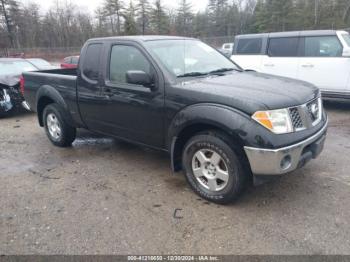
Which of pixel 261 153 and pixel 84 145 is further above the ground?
pixel 261 153

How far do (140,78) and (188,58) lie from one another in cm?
84

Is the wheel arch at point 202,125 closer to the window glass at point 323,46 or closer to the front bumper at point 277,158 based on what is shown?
the front bumper at point 277,158

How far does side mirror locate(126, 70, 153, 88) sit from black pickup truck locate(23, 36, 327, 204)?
11mm

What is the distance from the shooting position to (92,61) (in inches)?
179

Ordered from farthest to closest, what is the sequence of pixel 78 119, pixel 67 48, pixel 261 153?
pixel 67 48 < pixel 78 119 < pixel 261 153

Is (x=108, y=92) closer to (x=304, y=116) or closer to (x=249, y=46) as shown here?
(x=304, y=116)

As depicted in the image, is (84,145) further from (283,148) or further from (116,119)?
(283,148)

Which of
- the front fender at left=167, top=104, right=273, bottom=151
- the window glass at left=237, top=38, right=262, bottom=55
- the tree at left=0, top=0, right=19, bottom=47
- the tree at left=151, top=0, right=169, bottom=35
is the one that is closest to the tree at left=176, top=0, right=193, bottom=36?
the tree at left=151, top=0, right=169, bottom=35

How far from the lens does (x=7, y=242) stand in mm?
2900

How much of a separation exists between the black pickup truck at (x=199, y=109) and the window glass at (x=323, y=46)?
162 inches

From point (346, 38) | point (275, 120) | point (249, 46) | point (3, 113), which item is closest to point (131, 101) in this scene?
point (275, 120)

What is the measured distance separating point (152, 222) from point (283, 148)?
1475 mm

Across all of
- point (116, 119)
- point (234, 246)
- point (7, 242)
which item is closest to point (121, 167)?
point (116, 119)

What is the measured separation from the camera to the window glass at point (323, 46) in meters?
7.32
